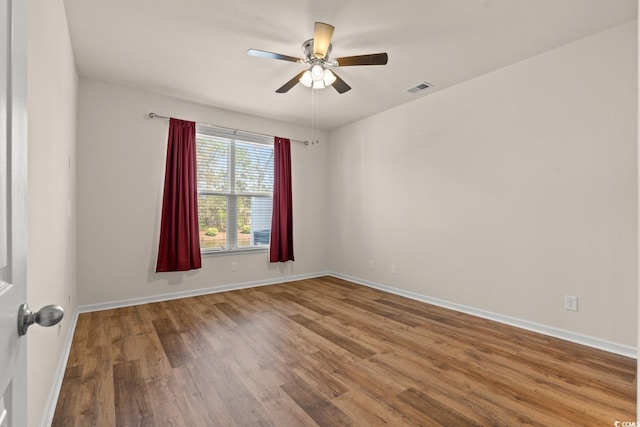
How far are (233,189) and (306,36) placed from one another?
254 centimetres

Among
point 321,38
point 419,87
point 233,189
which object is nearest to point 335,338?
point 321,38

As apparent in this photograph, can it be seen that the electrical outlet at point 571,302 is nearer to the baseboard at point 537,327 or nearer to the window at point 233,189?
the baseboard at point 537,327

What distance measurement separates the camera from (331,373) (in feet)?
6.99

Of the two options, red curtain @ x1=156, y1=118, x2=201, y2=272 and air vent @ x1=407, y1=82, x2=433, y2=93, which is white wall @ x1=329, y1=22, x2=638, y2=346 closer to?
air vent @ x1=407, y1=82, x2=433, y2=93

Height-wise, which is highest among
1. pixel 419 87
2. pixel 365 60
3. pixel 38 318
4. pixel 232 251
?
pixel 419 87

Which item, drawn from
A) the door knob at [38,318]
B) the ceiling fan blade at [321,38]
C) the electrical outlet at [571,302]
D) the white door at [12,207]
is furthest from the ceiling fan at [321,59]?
the electrical outlet at [571,302]

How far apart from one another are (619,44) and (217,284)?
4.93m


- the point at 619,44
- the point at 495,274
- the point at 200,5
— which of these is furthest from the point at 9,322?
the point at 619,44

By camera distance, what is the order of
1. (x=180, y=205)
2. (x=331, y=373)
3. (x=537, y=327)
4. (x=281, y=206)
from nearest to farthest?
(x=331, y=373)
(x=537, y=327)
(x=180, y=205)
(x=281, y=206)

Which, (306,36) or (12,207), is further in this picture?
(306,36)

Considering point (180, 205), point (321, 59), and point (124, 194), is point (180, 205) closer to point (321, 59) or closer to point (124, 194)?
point (124, 194)

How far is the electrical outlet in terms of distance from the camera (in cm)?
266

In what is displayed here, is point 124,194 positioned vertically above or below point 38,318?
above

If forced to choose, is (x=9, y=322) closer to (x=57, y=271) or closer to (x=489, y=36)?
(x=57, y=271)
